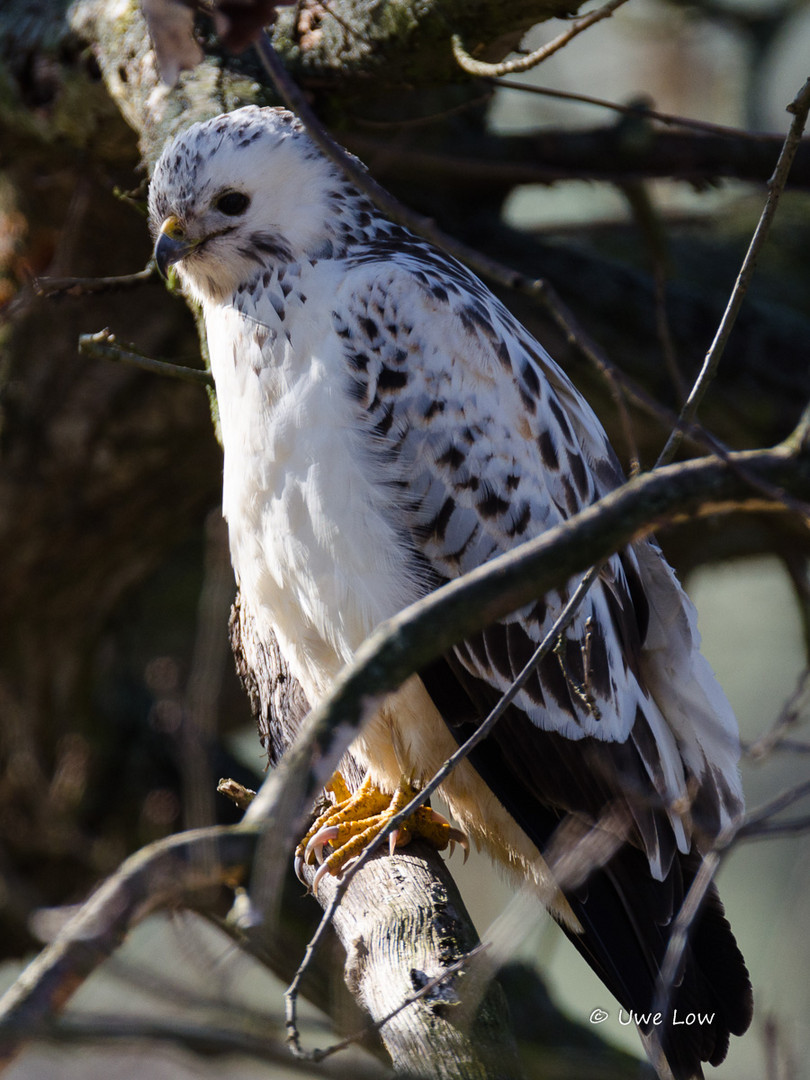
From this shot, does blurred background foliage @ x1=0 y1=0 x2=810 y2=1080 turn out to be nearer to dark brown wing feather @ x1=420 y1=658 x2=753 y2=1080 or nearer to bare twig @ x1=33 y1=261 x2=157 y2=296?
bare twig @ x1=33 y1=261 x2=157 y2=296

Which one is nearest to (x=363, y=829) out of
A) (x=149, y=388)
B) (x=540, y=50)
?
(x=540, y=50)

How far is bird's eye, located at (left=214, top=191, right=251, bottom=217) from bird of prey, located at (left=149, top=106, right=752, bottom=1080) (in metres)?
0.04

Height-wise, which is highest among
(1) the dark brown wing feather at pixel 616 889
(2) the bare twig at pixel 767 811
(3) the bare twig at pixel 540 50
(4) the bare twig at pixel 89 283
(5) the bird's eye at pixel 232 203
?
(3) the bare twig at pixel 540 50

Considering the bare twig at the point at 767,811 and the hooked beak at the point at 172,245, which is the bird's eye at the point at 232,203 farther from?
the bare twig at the point at 767,811

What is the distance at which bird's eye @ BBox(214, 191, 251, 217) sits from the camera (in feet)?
9.90

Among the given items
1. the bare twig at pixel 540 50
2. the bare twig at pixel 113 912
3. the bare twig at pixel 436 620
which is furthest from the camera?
the bare twig at pixel 540 50

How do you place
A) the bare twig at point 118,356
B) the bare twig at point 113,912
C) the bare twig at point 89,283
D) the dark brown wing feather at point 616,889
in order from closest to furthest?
the bare twig at point 113,912 → the dark brown wing feather at point 616,889 → the bare twig at point 118,356 → the bare twig at point 89,283

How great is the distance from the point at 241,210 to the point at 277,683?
1325mm

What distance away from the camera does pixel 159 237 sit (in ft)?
10.1

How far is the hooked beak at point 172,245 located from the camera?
3.03 metres

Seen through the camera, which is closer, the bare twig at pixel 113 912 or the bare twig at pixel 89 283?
the bare twig at pixel 113 912

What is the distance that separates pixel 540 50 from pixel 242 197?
870mm

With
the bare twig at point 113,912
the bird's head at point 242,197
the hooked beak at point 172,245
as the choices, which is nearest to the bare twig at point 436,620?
the bare twig at point 113,912

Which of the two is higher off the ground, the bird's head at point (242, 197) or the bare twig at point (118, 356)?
the bird's head at point (242, 197)
